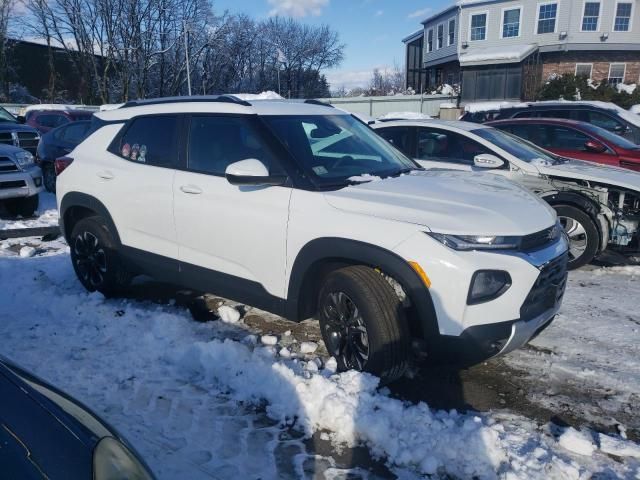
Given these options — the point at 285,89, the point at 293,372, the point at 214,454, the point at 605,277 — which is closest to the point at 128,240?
the point at 293,372

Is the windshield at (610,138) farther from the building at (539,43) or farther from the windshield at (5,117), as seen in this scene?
the building at (539,43)

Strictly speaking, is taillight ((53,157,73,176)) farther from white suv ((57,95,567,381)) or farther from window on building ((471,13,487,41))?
window on building ((471,13,487,41))

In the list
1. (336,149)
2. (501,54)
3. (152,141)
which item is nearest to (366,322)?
(336,149)

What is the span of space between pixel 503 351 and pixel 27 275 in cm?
488

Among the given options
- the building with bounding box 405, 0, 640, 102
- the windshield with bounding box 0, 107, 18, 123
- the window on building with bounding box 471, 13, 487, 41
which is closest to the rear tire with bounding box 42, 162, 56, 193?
the windshield with bounding box 0, 107, 18, 123

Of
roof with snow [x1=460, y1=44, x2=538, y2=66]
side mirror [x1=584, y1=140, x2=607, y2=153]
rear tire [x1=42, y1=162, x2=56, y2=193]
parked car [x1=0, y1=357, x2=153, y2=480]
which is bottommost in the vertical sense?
rear tire [x1=42, y1=162, x2=56, y2=193]

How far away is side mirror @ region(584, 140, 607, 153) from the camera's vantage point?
7789mm

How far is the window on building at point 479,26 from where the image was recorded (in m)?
32.3

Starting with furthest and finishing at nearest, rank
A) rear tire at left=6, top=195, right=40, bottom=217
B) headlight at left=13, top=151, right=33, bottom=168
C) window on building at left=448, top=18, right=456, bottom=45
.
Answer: window on building at left=448, top=18, right=456, bottom=45 < rear tire at left=6, top=195, right=40, bottom=217 < headlight at left=13, top=151, right=33, bottom=168

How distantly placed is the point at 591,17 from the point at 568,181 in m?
29.1

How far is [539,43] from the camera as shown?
30.6m

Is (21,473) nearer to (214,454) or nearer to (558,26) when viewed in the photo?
(214,454)

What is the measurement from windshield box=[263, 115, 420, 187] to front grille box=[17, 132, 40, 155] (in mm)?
9421

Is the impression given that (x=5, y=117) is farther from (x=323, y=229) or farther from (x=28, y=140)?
(x=323, y=229)
